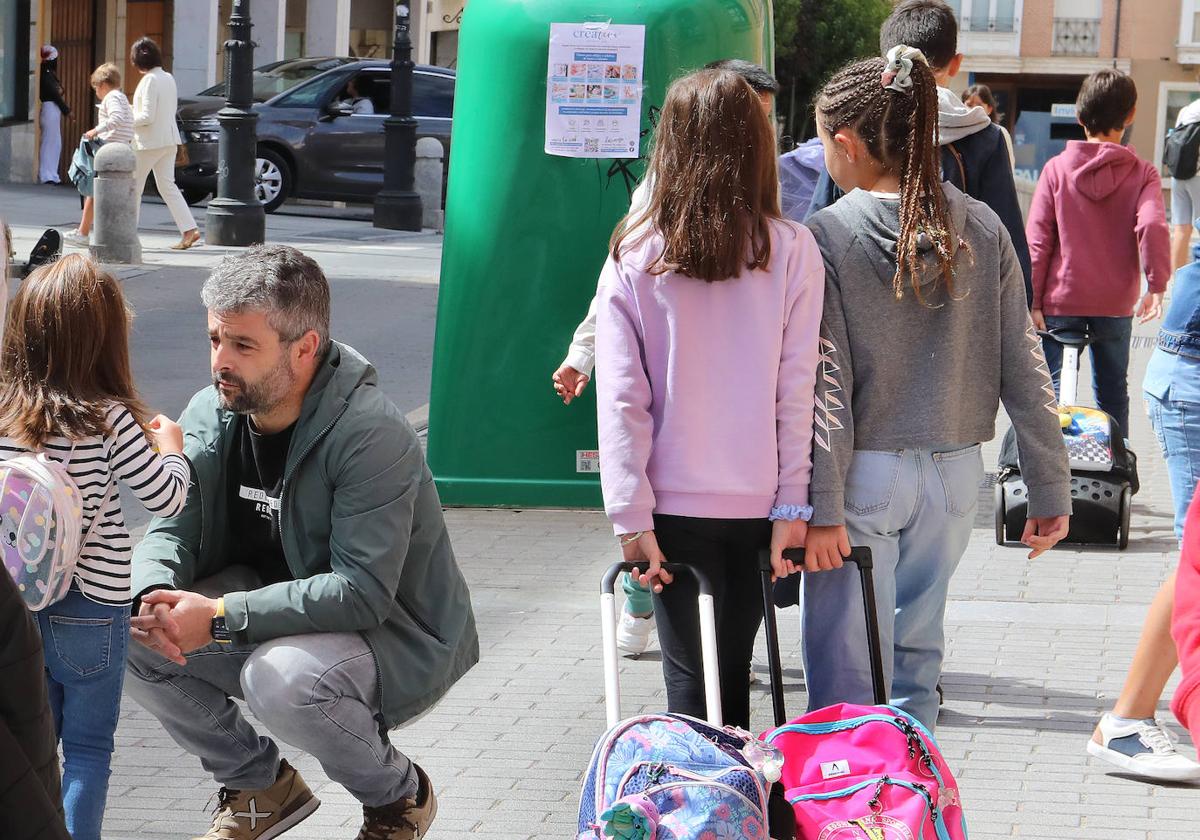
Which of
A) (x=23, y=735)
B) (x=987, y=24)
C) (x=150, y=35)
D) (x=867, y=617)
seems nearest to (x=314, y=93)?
(x=150, y=35)

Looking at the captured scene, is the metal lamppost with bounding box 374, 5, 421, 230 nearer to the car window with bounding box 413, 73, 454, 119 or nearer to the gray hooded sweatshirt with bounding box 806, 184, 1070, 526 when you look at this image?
the car window with bounding box 413, 73, 454, 119

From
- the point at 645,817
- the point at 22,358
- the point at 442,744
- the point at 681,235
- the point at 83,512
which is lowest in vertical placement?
the point at 442,744

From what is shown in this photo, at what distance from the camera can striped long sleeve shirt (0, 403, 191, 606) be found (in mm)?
3652

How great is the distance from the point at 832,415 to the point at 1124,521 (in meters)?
3.86

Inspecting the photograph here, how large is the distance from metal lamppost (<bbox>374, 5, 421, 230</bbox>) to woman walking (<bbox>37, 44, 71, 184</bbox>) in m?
5.94

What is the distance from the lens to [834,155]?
3.81m

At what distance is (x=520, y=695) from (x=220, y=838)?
4.87ft

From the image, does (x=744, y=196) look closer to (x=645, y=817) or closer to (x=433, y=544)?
(x=433, y=544)

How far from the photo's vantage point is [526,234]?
7488mm

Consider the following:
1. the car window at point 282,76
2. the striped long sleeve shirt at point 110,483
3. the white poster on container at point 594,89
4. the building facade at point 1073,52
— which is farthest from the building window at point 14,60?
the building facade at point 1073,52

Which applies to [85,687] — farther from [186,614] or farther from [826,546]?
[826,546]

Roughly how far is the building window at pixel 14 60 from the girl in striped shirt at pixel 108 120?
24.9 feet

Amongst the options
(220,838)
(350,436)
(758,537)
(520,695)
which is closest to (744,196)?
(758,537)

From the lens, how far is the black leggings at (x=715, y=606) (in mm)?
3619
